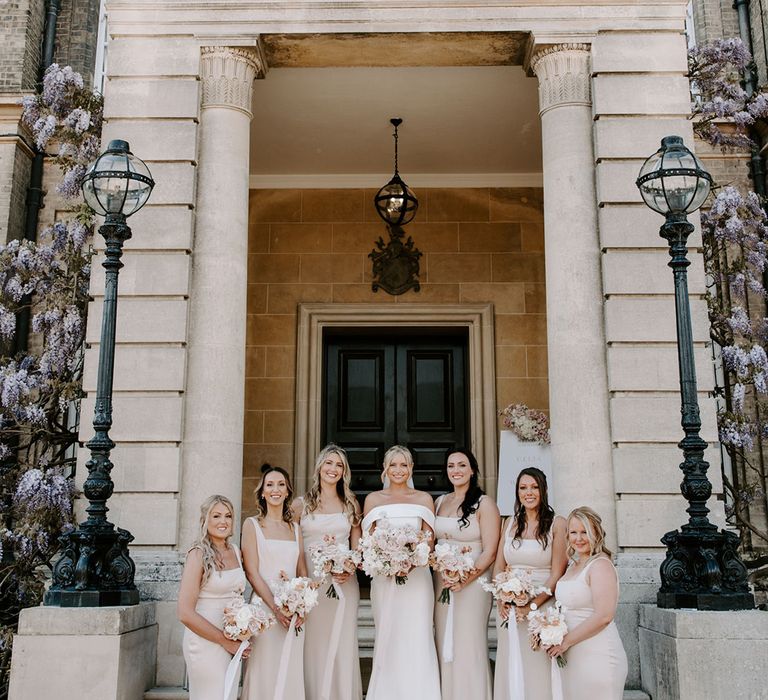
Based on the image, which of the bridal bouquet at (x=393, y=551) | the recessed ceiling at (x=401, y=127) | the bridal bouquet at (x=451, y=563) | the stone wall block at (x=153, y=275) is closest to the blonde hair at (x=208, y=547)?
the bridal bouquet at (x=393, y=551)

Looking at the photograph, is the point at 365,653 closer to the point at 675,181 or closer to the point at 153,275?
the point at 153,275

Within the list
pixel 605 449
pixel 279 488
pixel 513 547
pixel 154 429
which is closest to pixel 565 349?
pixel 605 449

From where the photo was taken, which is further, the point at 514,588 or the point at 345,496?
the point at 345,496

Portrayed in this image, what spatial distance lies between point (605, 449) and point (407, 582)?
254 cm

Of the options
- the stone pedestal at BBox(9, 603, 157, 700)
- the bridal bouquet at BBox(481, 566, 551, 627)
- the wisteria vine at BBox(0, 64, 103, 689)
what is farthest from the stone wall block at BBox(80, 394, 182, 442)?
the bridal bouquet at BBox(481, 566, 551, 627)

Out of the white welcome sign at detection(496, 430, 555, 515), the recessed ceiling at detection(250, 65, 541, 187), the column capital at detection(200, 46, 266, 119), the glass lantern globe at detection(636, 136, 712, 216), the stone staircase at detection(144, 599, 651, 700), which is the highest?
the recessed ceiling at detection(250, 65, 541, 187)

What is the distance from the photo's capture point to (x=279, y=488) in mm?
6008

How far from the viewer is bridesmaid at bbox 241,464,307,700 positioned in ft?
19.0

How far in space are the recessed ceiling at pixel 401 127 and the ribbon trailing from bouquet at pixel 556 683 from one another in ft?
21.3

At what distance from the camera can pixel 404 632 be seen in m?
6.02

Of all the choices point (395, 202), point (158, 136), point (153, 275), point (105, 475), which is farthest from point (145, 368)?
point (395, 202)

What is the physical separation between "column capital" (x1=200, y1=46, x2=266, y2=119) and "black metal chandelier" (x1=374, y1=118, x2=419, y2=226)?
9.04ft

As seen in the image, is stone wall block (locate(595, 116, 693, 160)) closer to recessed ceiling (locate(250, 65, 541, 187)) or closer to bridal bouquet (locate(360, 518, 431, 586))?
recessed ceiling (locate(250, 65, 541, 187))

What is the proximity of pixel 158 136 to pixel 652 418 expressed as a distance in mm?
5611
